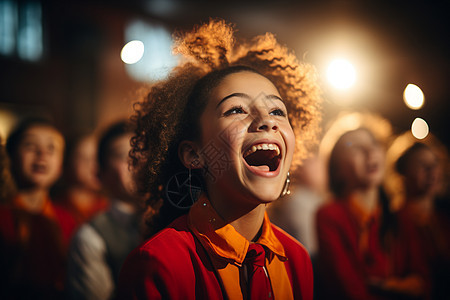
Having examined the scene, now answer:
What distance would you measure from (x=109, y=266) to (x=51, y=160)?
0.78 meters

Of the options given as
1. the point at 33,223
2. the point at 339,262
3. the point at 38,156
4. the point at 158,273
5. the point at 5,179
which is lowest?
the point at 339,262

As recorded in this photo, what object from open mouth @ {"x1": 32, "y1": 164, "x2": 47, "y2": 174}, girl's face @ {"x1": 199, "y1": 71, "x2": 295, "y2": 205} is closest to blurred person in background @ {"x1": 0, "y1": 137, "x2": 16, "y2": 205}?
open mouth @ {"x1": 32, "y1": 164, "x2": 47, "y2": 174}

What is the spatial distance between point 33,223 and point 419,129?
264 centimetres

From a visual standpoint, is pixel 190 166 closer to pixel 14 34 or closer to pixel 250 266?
pixel 250 266

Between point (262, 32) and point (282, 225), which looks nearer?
point (262, 32)

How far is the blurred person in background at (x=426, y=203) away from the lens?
7.88 feet

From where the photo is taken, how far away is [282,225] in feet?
8.13

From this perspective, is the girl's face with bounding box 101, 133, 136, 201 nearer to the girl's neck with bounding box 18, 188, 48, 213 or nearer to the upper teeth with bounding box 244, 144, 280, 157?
the girl's neck with bounding box 18, 188, 48, 213

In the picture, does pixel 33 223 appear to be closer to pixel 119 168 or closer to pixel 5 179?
pixel 5 179

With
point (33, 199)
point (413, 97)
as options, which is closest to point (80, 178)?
point (33, 199)

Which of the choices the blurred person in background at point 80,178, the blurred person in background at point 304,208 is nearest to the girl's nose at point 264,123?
the blurred person in background at point 304,208

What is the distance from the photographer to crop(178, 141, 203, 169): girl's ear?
1174 millimetres

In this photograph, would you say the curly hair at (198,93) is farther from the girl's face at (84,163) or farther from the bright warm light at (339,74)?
the girl's face at (84,163)

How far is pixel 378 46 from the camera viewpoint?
306 cm
